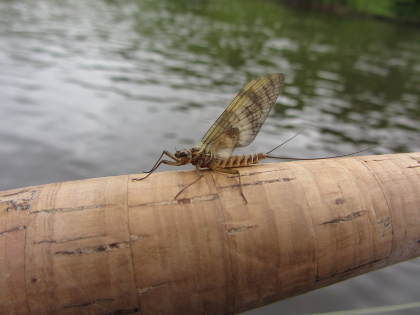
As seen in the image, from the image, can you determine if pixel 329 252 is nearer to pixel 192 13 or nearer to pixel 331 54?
pixel 331 54

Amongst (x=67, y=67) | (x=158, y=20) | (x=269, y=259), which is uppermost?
(x=158, y=20)

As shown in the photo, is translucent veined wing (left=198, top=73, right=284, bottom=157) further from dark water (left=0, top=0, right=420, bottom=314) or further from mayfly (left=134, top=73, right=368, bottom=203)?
dark water (left=0, top=0, right=420, bottom=314)

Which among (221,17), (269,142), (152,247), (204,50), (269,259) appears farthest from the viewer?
(221,17)

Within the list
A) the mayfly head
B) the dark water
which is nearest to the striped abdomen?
the mayfly head

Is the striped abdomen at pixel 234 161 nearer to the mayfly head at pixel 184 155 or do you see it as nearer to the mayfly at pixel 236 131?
the mayfly at pixel 236 131

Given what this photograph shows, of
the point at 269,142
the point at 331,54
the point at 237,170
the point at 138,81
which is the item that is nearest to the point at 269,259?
the point at 237,170

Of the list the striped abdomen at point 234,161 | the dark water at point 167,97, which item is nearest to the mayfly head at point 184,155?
the striped abdomen at point 234,161

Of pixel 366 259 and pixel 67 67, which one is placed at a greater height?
pixel 67 67
